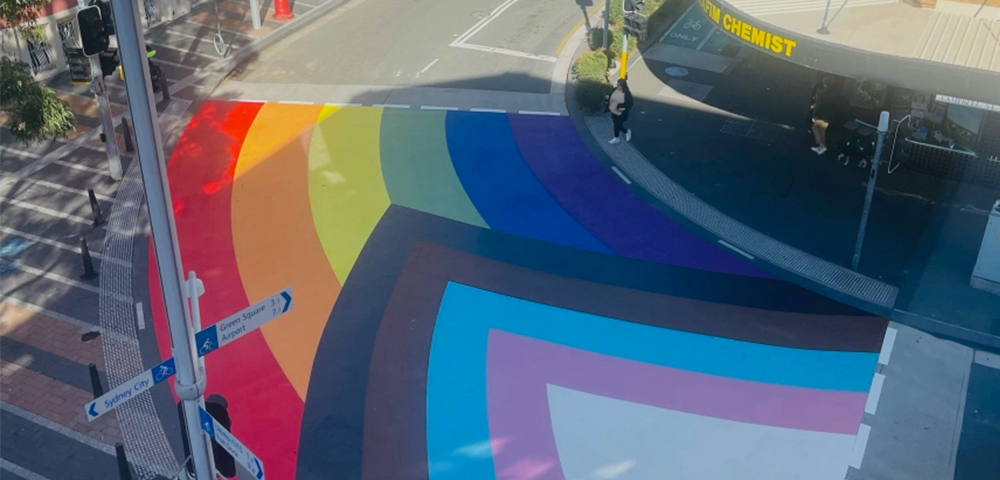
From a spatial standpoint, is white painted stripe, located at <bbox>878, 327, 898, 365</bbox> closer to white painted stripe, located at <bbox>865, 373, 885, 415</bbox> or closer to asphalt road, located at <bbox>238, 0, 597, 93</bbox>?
white painted stripe, located at <bbox>865, 373, 885, 415</bbox>

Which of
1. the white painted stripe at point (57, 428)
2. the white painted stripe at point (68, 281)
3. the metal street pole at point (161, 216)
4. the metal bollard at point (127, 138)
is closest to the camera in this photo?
the metal street pole at point (161, 216)

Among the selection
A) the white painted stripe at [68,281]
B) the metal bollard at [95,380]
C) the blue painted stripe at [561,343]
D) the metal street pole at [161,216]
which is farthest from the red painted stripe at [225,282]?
the metal street pole at [161,216]

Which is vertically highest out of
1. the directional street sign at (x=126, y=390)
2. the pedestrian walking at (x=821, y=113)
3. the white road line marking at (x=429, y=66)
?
the directional street sign at (x=126, y=390)

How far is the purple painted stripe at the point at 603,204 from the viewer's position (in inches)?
722

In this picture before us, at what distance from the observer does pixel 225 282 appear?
1795 cm

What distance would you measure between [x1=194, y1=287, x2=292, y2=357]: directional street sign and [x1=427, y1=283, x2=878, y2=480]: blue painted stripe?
5141 mm

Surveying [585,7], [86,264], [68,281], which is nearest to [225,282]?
[86,264]

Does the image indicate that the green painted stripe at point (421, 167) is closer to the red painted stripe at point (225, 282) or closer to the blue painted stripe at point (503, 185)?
the blue painted stripe at point (503, 185)

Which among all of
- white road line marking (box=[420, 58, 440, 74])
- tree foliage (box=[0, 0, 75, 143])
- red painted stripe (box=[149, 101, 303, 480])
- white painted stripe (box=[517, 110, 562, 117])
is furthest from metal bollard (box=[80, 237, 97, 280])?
white road line marking (box=[420, 58, 440, 74])

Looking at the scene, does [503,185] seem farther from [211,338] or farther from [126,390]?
[126,390]

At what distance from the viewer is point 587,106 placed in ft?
76.8

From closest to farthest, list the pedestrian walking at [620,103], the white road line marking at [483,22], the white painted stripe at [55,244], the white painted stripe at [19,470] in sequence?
1. the white painted stripe at [19,470]
2. the white painted stripe at [55,244]
3. the pedestrian walking at [620,103]
4. the white road line marking at [483,22]

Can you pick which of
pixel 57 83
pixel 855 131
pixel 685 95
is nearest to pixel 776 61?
pixel 685 95

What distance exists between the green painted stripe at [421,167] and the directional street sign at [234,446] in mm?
10249
